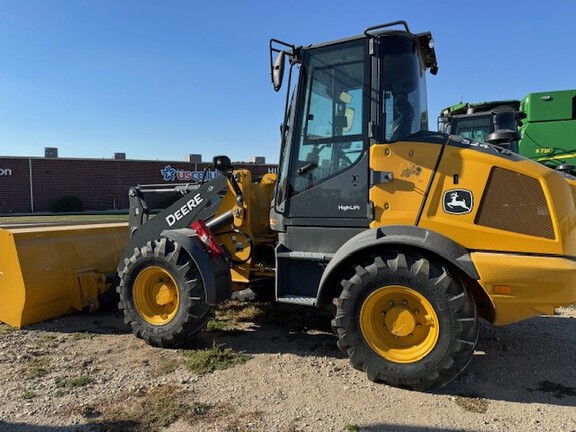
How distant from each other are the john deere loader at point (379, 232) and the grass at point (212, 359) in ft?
0.80

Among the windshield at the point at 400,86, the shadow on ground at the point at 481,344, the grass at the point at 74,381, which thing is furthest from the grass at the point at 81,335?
the windshield at the point at 400,86

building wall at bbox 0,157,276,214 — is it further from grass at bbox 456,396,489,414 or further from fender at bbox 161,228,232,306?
grass at bbox 456,396,489,414

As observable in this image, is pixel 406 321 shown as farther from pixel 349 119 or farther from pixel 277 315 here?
pixel 277 315

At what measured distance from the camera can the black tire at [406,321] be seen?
3.58 meters

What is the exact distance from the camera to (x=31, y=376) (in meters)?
4.05

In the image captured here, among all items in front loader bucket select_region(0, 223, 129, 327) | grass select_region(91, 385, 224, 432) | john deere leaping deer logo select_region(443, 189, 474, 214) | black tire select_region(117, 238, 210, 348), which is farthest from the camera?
front loader bucket select_region(0, 223, 129, 327)

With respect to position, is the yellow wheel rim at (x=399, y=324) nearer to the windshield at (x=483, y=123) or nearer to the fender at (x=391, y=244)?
the fender at (x=391, y=244)

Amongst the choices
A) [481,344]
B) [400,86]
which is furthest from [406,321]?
[400,86]

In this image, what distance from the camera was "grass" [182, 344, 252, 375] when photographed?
422cm

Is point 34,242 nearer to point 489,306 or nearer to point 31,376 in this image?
point 31,376

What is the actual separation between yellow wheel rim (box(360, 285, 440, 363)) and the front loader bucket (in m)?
3.50

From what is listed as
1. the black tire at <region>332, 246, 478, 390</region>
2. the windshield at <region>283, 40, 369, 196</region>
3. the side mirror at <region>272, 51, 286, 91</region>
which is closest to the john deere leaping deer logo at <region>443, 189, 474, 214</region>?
the black tire at <region>332, 246, 478, 390</region>

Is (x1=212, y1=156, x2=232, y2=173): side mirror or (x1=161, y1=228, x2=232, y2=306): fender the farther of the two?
(x1=212, y1=156, x2=232, y2=173): side mirror

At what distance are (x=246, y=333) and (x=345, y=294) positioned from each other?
5.63 feet
